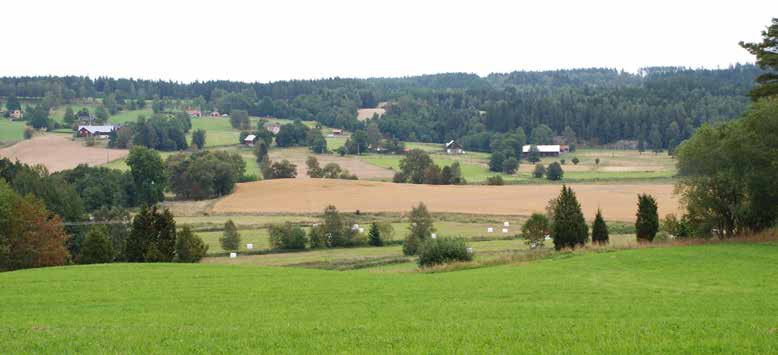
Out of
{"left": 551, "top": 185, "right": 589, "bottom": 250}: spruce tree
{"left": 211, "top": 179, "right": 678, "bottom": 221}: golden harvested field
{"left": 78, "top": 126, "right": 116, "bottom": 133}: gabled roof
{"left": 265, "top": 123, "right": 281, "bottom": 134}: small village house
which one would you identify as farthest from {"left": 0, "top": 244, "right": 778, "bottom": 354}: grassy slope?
{"left": 265, "top": 123, "right": 281, "bottom": 134}: small village house

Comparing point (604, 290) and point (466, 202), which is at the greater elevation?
point (604, 290)

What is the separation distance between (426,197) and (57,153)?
67736 mm

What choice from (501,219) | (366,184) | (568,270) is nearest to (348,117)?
(366,184)

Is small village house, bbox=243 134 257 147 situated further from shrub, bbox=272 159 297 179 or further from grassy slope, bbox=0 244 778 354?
grassy slope, bbox=0 244 778 354

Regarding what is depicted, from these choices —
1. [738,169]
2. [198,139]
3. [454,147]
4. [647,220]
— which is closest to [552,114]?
[454,147]

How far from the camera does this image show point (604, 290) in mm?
23469

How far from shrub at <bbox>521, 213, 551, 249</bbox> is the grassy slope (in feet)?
46.5

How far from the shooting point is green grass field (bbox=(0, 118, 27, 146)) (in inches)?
5169

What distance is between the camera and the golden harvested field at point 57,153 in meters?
108

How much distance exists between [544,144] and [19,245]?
115877 mm

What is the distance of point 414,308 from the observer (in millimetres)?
19656

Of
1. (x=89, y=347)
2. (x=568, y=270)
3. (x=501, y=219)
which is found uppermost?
(x=89, y=347)

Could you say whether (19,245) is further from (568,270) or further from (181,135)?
(181,135)

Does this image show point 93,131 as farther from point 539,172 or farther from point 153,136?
point 539,172
